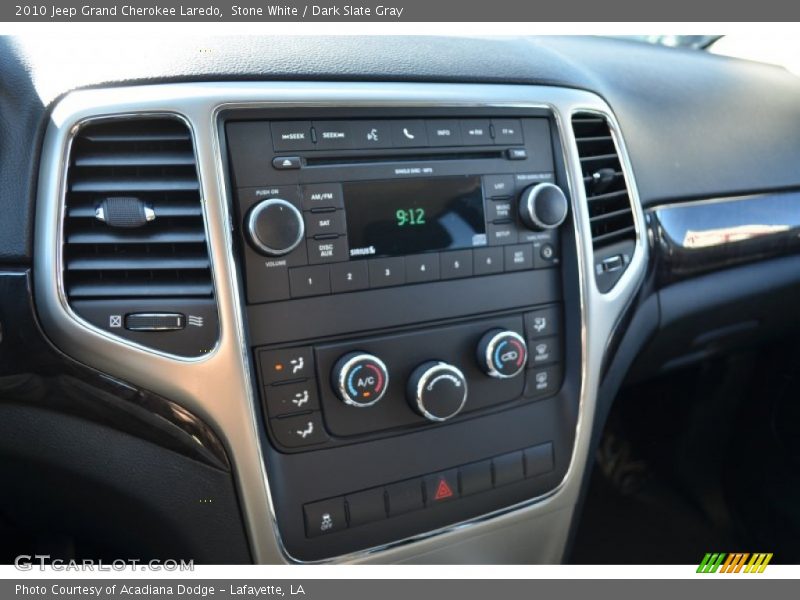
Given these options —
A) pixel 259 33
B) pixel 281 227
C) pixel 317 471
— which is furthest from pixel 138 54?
pixel 317 471

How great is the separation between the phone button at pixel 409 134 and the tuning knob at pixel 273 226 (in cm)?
19

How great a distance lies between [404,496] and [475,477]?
0.12 m

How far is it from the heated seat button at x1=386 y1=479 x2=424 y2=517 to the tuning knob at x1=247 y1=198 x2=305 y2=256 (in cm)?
41

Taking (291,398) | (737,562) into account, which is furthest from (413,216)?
(737,562)

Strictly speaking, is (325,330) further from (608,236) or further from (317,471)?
(608,236)

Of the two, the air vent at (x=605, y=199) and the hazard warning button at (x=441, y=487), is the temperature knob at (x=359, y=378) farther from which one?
the air vent at (x=605, y=199)

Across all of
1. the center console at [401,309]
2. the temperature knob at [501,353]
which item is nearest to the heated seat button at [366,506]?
the center console at [401,309]

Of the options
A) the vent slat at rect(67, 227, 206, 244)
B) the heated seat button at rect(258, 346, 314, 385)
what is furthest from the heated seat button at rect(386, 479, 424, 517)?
the vent slat at rect(67, 227, 206, 244)

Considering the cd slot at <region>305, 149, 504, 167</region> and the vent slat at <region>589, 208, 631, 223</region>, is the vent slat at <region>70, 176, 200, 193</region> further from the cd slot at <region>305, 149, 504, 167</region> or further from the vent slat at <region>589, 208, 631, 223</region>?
the vent slat at <region>589, 208, 631, 223</region>

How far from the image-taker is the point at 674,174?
138cm

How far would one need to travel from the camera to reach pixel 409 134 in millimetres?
1049

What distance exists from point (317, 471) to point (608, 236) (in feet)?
2.06

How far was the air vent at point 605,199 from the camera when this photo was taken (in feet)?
4.01

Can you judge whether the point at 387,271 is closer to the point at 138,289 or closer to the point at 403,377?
the point at 403,377
